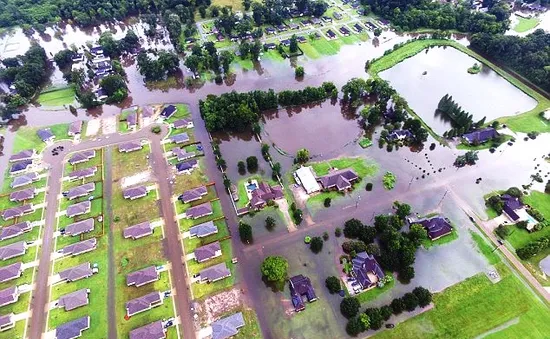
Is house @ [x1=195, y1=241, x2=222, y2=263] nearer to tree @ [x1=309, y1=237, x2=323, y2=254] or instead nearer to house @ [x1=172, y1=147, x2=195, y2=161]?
tree @ [x1=309, y1=237, x2=323, y2=254]

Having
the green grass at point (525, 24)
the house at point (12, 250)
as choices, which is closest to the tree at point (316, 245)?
the house at point (12, 250)

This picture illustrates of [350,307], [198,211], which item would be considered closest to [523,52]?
[350,307]

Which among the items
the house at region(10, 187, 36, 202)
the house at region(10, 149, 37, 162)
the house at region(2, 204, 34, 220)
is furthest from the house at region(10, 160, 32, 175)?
the house at region(2, 204, 34, 220)

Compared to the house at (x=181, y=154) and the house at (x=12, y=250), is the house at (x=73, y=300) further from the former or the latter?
the house at (x=181, y=154)

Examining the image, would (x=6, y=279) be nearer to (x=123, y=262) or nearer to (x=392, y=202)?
(x=123, y=262)

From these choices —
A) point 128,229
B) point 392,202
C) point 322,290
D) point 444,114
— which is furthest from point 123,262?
point 444,114

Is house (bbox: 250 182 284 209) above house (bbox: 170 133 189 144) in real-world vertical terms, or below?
below

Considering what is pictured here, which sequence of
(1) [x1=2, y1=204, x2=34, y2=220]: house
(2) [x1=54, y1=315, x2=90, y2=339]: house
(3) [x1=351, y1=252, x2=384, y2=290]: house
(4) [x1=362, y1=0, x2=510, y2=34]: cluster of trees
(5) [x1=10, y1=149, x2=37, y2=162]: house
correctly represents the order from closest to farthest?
(2) [x1=54, y1=315, x2=90, y2=339]: house
(3) [x1=351, y1=252, x2=384, y2=290]: house
(1) [x1=2, y1=204, x2=34, y2=220]: house
(5) [x1=10, y1=149, x2=37, y2=162]: house
(4) [x1=362, y1=0, x2=510, y2=34]: cluster of trees
